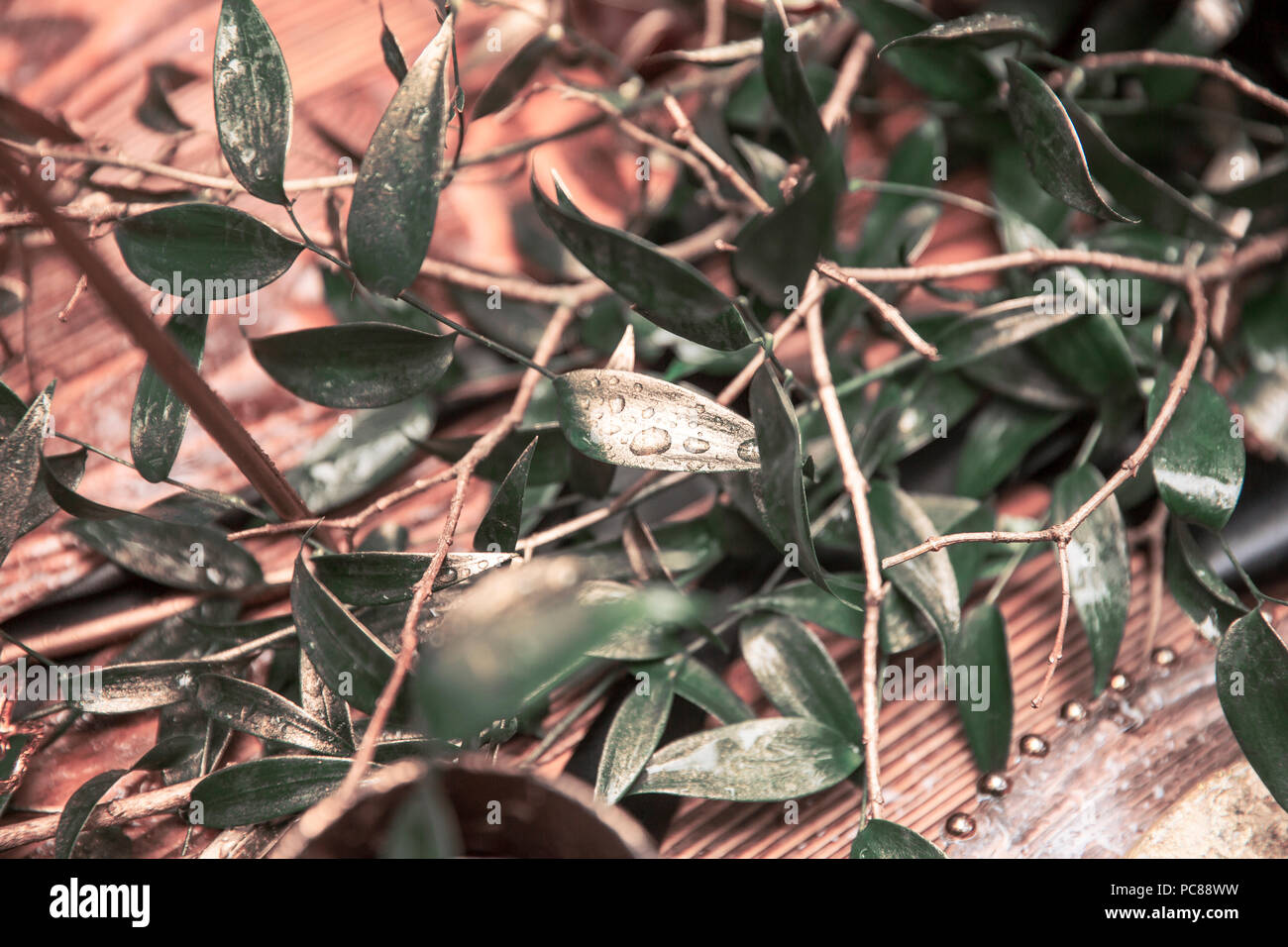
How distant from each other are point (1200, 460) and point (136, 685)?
0.67 meters

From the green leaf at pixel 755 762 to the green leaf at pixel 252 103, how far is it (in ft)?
1.35

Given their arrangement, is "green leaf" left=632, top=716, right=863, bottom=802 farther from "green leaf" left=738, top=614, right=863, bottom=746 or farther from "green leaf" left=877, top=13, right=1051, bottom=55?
"green leaf" left=877, top=13, right=1051, bottom=55

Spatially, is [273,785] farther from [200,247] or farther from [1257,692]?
[1257,692]

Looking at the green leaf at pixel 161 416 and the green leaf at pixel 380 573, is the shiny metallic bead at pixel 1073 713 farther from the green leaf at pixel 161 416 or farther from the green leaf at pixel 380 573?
the green leaf at pixel 161 416

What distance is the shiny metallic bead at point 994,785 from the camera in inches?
21.6

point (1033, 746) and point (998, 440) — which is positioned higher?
point (998, 440)

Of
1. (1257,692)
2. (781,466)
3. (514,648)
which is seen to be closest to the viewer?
(514,648)

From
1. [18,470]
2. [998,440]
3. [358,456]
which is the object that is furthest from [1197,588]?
[18,470]

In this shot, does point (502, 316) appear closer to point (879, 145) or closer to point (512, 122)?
point (512, 122)

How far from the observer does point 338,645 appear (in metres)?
0.42

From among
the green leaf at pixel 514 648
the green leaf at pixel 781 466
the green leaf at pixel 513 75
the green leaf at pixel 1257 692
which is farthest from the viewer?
the green leaf at pixel 513 75

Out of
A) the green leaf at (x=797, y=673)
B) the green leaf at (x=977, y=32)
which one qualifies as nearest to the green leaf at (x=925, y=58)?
the green leaf at (x=977, y=32)

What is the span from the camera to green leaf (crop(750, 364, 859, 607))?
1.24ft
